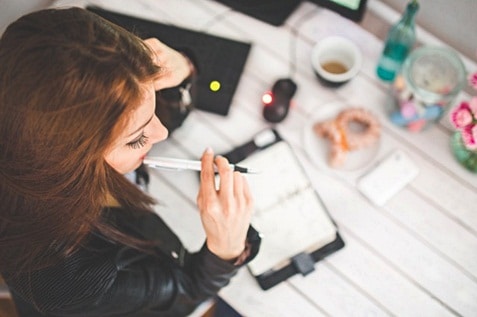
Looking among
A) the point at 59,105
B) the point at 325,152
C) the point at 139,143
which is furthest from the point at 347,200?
the point at 59,105

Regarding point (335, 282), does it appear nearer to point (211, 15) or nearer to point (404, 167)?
point (404, 167)

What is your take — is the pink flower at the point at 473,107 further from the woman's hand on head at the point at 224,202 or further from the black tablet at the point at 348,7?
the woman's hand on head at the point at 224,202

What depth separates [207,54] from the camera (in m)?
1.19

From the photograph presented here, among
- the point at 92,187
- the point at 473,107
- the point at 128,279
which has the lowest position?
the point at 128,279

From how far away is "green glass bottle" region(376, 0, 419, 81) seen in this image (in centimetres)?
112

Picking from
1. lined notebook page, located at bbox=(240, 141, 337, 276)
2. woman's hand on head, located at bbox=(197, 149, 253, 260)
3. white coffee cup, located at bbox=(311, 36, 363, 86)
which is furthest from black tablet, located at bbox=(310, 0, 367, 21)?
woman's hand on head, located at bbox=(197, 149, 253, 260)

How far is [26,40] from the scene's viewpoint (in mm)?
674

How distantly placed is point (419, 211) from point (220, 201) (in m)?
0.43

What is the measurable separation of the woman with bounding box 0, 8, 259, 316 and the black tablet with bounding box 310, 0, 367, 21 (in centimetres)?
31

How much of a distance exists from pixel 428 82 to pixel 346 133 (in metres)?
0.18

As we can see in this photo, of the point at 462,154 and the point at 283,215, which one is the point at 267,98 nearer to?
the point at 283,215

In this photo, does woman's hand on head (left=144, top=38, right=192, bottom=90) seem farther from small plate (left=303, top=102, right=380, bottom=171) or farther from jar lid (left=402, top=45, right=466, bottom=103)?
jar lid (left=402, top=45, right=466, bottom=103)

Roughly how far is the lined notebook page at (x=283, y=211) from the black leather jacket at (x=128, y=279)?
0.30 feet

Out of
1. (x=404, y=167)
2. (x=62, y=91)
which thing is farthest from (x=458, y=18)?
(x=62, y=91)
